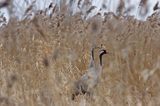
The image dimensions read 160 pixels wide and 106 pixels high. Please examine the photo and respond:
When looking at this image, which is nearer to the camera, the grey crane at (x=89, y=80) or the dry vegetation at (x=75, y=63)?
the dry vegetation at (x=75, y=63)

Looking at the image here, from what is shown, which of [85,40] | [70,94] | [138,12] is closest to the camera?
[70,94]

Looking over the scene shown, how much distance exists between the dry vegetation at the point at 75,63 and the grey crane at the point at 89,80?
38 mm

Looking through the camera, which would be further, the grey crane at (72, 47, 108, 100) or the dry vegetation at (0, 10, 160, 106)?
the grey crane at (72, 47, 108, 100)

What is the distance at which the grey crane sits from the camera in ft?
8.34

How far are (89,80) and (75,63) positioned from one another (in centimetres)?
93

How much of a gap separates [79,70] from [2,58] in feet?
2.01

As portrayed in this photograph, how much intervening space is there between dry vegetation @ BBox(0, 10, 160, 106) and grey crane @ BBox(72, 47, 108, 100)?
4 cm

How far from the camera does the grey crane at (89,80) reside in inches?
100

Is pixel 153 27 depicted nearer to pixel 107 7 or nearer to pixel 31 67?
pixel 107 7

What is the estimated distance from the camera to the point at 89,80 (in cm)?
261

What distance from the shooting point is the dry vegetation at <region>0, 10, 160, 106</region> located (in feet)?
7.18

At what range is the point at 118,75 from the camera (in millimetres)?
2820

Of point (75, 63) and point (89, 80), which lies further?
point (75, 63)

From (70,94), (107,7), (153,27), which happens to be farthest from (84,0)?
(70,94)
